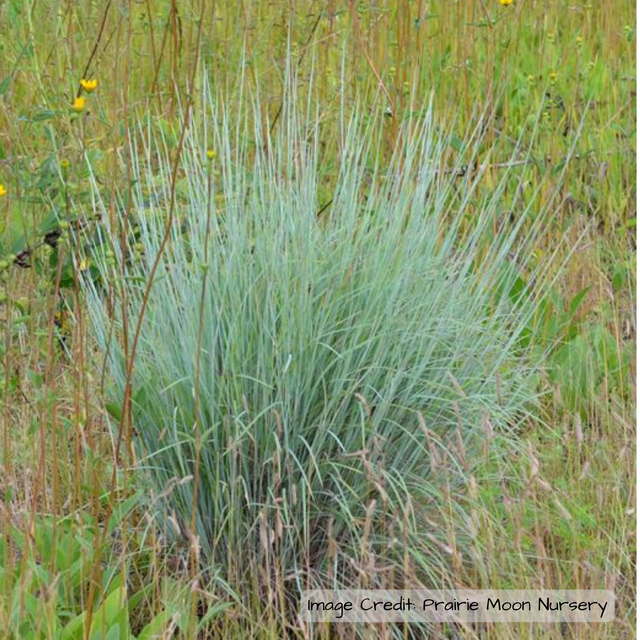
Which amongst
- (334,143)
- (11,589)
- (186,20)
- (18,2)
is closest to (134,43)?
(186,20)

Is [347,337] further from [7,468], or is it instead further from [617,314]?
[617,314]

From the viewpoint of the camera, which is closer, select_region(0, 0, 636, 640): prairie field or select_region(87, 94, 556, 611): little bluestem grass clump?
select_region(0, 0, 636, 640): prairie field

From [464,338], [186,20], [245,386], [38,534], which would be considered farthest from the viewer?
[186,20]

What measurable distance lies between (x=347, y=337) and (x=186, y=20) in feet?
8.46

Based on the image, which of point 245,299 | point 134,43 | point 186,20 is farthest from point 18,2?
point 245,299

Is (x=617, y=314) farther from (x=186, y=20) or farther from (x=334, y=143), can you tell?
(x=186, y=20)

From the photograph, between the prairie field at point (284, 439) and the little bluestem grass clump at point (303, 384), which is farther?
the little bluestem grass clump at point (303, 384)

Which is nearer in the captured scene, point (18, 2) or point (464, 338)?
point (464, 338)

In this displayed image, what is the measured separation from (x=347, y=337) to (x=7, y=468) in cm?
64

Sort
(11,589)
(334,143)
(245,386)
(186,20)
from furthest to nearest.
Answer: (186,20) < (334,143) < (245,386) < (11,589)

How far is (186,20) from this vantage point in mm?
4191

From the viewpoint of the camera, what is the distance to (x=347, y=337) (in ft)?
6.50

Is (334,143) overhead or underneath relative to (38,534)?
overhead

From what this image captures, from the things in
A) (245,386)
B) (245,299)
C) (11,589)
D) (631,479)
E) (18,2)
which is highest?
(18,2)
